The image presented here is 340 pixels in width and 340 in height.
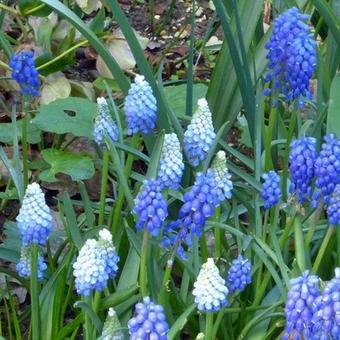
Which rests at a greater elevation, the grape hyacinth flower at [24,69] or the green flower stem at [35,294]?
the grape hyacinth flower at [24,69]

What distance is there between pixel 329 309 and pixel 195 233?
53 cm

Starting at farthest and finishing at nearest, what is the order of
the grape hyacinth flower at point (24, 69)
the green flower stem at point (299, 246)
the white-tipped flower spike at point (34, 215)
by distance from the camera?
the grape hyacinth flower at point (24, 69) → the green flower stem at point (299, 246) → the white-tipped flower spike at point (34, 215)

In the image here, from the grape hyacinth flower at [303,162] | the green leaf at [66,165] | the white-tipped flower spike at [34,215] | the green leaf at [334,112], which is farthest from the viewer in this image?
the green leaf at [66,165]

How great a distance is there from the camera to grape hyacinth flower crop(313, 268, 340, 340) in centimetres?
174

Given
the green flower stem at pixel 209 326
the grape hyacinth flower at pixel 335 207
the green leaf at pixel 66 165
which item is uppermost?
the grape hyacinth flower at pixel 335 207

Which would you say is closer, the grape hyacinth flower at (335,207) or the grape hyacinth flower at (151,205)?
the grape hyacinth flower at (151,205)

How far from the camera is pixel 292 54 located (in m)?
2.38

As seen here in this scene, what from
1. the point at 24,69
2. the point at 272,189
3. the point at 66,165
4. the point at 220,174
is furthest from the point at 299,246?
the point at 66,165

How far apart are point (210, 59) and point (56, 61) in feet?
4.04

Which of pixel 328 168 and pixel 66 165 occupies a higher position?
pixel 328 168

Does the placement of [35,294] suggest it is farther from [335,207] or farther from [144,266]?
[335,207]

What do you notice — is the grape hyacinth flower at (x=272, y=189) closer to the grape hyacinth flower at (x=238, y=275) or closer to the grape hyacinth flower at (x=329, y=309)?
the grape hyacinth flower at (x=238, y=275)

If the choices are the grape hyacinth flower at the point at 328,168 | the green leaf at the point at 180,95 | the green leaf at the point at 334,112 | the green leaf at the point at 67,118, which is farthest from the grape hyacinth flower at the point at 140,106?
the green leaf at the point at 180,95

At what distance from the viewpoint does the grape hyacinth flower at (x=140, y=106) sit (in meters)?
2.33
